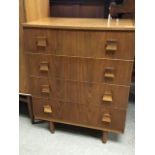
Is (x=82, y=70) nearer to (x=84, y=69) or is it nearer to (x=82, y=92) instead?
(x=84, y=69)

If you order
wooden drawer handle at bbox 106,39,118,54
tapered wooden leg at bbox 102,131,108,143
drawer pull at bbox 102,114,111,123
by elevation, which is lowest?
tapered wooden leg at bbox 102,131,108,143

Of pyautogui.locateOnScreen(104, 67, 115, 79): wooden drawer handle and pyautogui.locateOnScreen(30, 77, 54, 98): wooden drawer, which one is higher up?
pyautogui.locateOnScreen(104, 67, 115, 79): wooden drawer handle

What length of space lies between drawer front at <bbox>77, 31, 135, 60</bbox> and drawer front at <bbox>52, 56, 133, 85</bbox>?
0.15ft

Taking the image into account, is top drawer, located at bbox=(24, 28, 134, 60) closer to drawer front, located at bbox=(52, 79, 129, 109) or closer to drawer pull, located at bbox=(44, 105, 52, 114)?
drawer front, located at bbox=(52, 79, 129, 109)

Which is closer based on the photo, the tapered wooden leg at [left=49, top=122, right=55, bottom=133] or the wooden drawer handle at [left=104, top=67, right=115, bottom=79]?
the wooden drawer handle at [left=104, top=67, right=115, bottom=79]

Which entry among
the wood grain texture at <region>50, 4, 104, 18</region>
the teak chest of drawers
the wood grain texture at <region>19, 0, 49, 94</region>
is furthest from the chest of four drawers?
the wood grain texture at <region>50, 4, 104, 18</region>

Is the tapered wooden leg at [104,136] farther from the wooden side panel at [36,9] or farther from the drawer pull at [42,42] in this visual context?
the wooden side panel at [36,9]

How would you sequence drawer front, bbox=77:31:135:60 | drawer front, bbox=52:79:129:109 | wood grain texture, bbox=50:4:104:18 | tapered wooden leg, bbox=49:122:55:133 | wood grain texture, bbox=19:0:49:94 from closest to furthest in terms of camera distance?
drawer front, bbox=77:31:135:60 < drawer front, bbox=52:79:129:109 < wood grain texture, bbox=19:0:49:94 < tapered wooden leg, bbox=49:122:55:133 < wood grain texture, bbox=50:4:104:18

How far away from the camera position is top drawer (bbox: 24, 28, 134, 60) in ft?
4.10

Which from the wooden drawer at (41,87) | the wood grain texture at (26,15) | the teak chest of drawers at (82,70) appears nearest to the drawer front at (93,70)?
the teak chest of drawers at (82,70)
